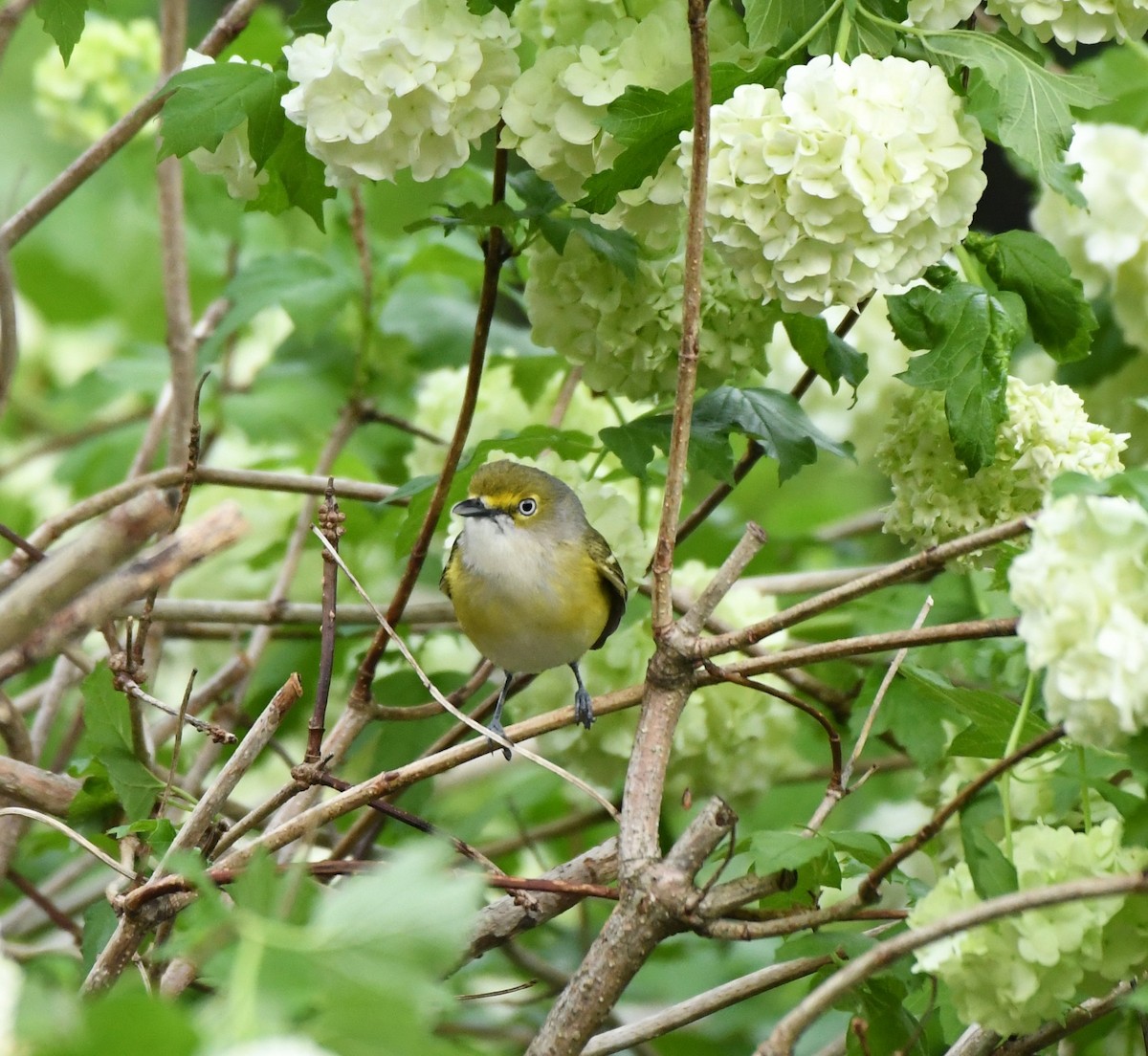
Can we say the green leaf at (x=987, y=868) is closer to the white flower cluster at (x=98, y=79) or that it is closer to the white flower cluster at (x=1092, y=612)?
the white flower cluster at (x=1092, y=612)

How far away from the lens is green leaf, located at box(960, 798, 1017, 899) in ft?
4.20

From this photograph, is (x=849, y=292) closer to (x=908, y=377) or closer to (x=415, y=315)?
(x=908, y=377)

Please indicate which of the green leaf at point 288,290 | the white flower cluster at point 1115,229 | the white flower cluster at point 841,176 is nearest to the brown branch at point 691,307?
the white flower cluster at point 841,176

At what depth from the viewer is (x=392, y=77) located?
1.61 m

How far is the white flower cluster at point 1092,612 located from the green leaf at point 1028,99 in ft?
1.76

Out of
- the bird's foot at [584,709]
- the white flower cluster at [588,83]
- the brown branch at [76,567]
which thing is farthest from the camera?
the bird's foot at [584,709]

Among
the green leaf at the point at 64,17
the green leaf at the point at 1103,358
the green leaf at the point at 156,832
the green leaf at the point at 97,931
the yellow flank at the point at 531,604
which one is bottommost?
the yellow flank at the point at 531,604

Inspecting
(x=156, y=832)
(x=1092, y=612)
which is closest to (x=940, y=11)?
(x=1092, y=612)

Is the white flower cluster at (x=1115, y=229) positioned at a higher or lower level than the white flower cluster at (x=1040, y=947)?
higher

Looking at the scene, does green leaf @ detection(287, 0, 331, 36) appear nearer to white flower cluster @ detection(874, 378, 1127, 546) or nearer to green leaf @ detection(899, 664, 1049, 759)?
white flower cluster @ detection(874, 378, 1127, 546)

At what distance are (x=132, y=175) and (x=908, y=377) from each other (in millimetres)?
2326

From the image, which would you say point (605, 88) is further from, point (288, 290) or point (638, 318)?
point (288, 290)

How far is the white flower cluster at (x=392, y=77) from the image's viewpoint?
1613 millimetres

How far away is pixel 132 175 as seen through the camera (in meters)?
3.31
